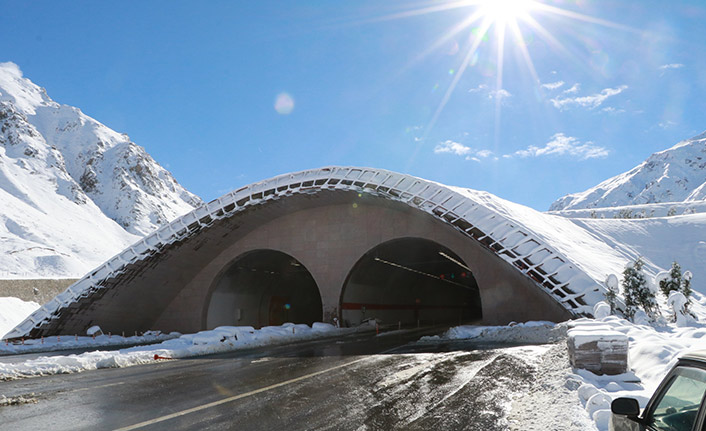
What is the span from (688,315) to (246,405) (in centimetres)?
1300

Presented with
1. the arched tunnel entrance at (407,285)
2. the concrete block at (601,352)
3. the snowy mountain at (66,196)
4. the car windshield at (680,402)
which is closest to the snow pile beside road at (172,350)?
the arched tunnel entrance at (407,285)

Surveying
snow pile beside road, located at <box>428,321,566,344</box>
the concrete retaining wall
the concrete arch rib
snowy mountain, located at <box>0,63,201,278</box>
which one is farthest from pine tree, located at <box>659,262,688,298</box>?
snowy mountain, located at <box>0,63,201,278</box>

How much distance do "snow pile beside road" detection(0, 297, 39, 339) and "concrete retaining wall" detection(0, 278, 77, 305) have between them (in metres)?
6.01

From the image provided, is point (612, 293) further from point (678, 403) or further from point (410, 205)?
point (678, 403)

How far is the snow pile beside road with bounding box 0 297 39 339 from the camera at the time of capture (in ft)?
96.9

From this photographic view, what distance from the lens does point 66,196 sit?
130 meters

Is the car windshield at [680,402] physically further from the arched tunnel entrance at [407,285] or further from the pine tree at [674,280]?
the arched tunnel entrance at [407,285]

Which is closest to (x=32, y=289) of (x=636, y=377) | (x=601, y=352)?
(x=601, y=352)

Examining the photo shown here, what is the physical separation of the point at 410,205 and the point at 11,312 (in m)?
25.8

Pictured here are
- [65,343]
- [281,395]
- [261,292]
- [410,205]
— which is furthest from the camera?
[261,292]

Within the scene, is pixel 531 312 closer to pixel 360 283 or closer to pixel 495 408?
pixel 360 283

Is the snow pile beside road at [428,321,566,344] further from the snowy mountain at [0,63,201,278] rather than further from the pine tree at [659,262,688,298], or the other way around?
the snowy mountain at [0,63,201,278]

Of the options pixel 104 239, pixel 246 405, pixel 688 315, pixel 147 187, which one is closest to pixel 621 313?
pixel 688 315

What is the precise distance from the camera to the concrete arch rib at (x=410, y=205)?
1950 centimetres
